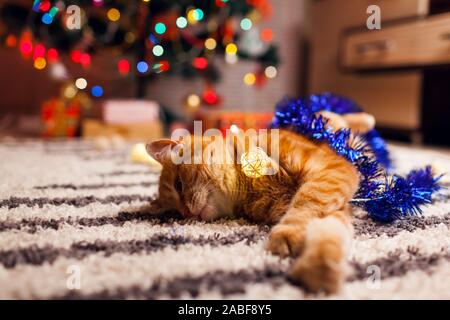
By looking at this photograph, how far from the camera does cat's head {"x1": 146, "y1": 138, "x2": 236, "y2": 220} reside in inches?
33.0

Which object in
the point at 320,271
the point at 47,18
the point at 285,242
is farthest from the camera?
the point at 47,18

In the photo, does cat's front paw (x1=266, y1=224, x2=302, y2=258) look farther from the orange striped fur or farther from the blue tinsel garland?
the blue tinsel garland

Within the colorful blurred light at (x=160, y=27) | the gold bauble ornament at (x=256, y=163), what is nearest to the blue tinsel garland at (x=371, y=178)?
the gold bauble ornament at (x=256, y=163)

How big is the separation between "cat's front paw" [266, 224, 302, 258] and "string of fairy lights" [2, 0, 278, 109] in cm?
186

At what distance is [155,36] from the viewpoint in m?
2.39

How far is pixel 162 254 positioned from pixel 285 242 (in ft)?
0.59

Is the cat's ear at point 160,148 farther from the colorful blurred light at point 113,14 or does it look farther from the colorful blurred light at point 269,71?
the colorful blurred light at point 269,71

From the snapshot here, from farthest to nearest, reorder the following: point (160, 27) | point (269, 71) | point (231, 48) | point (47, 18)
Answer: point (269, 71) → point (231, 48) → point (160, 27) → point (47, 18)

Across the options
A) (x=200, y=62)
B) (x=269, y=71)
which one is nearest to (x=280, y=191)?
(x=200, y=62)

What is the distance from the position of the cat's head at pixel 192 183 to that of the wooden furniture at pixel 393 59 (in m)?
1.55

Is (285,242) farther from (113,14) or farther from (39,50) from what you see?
(39,50)

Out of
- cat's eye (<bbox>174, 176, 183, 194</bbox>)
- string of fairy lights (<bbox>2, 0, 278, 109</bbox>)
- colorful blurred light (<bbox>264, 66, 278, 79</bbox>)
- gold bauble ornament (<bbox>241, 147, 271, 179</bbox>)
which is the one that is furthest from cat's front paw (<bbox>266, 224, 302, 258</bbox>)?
colorful blurred light (<bbox>264, 66, 278, 79</bbox>)

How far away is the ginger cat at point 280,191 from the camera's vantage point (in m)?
0.67

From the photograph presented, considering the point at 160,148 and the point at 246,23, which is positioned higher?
the point at 246,23
